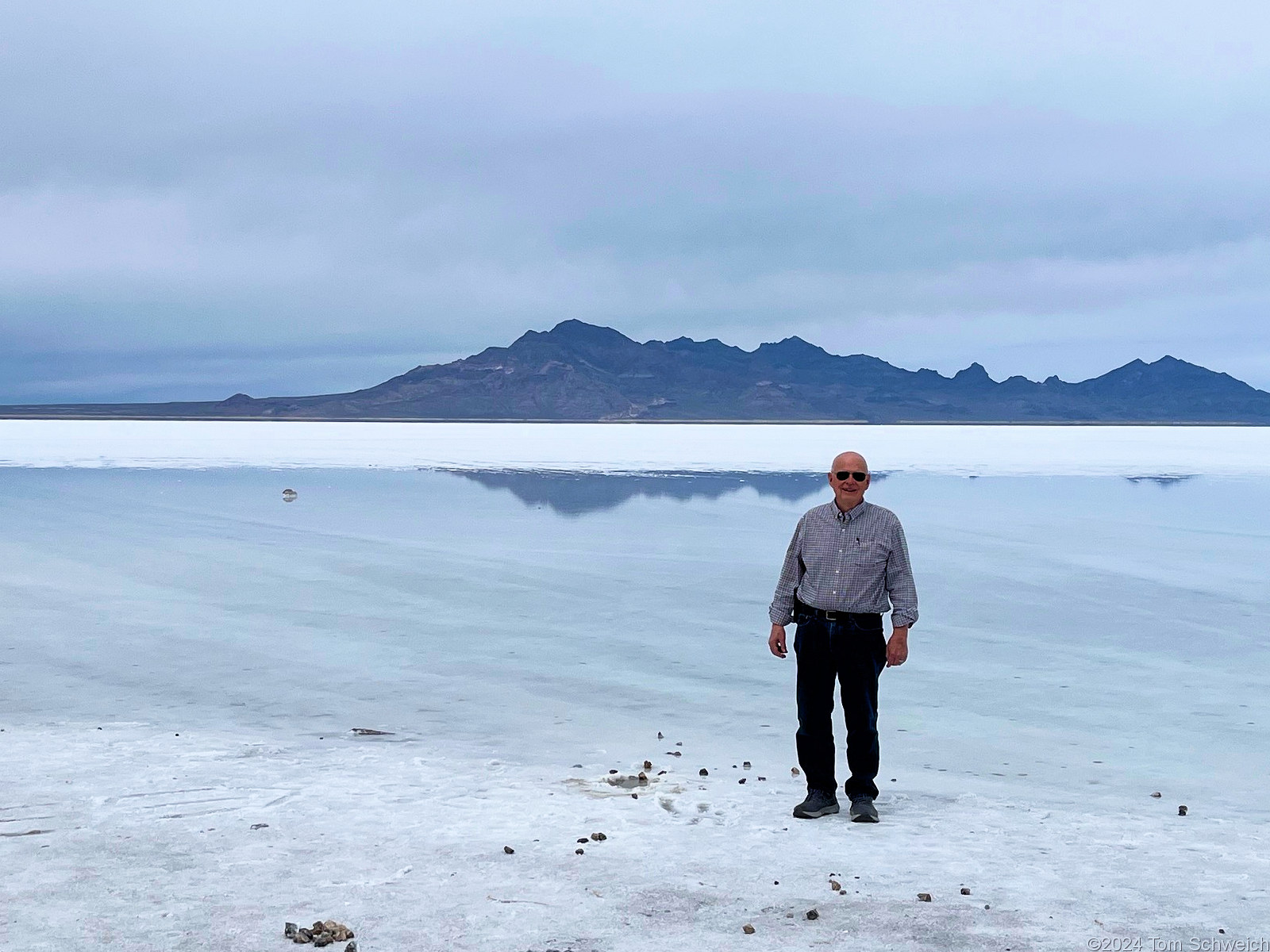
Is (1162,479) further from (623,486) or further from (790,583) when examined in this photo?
(790,583)

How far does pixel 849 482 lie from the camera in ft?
20.5

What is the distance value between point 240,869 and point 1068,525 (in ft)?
61.6

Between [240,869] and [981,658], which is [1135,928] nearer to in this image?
[240,869]

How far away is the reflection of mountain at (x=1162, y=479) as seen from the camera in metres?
34.1

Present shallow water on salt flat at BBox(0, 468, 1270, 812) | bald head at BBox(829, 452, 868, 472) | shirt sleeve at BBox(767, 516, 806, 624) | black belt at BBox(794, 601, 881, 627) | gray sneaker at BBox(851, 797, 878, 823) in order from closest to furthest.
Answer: gray sneaker at BBox(851, 797, 878, 823) → bald head at BBox(829, 452, 868, 472) → black belt at BBox(794, 601, 881, 627) → shirt sleeve at BBox(767, 516, 806, 624) → shallow water on salt flat at BBox(0, 468, 1270, 812)

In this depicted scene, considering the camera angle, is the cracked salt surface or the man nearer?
the cracked salt surface

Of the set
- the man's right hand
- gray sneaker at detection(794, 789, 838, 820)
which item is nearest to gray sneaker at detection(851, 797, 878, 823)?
gray sneaker at detection(794, 789, 838, 820)

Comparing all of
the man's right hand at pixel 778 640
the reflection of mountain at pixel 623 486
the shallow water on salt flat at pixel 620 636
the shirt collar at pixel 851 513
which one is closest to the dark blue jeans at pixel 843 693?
the man's right hand at pixel 778 640

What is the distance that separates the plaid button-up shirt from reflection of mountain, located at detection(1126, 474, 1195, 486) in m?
30.0

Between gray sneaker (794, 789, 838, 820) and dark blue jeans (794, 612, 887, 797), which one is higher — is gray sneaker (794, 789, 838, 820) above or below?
below

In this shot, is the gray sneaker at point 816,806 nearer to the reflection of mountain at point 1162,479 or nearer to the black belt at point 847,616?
the black belt at point 847,616

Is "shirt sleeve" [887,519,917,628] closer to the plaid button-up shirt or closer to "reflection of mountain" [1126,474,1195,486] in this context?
the plaid button-up shirt

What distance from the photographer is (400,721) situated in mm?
8281

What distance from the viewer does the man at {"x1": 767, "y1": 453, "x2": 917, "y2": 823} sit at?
629cm
